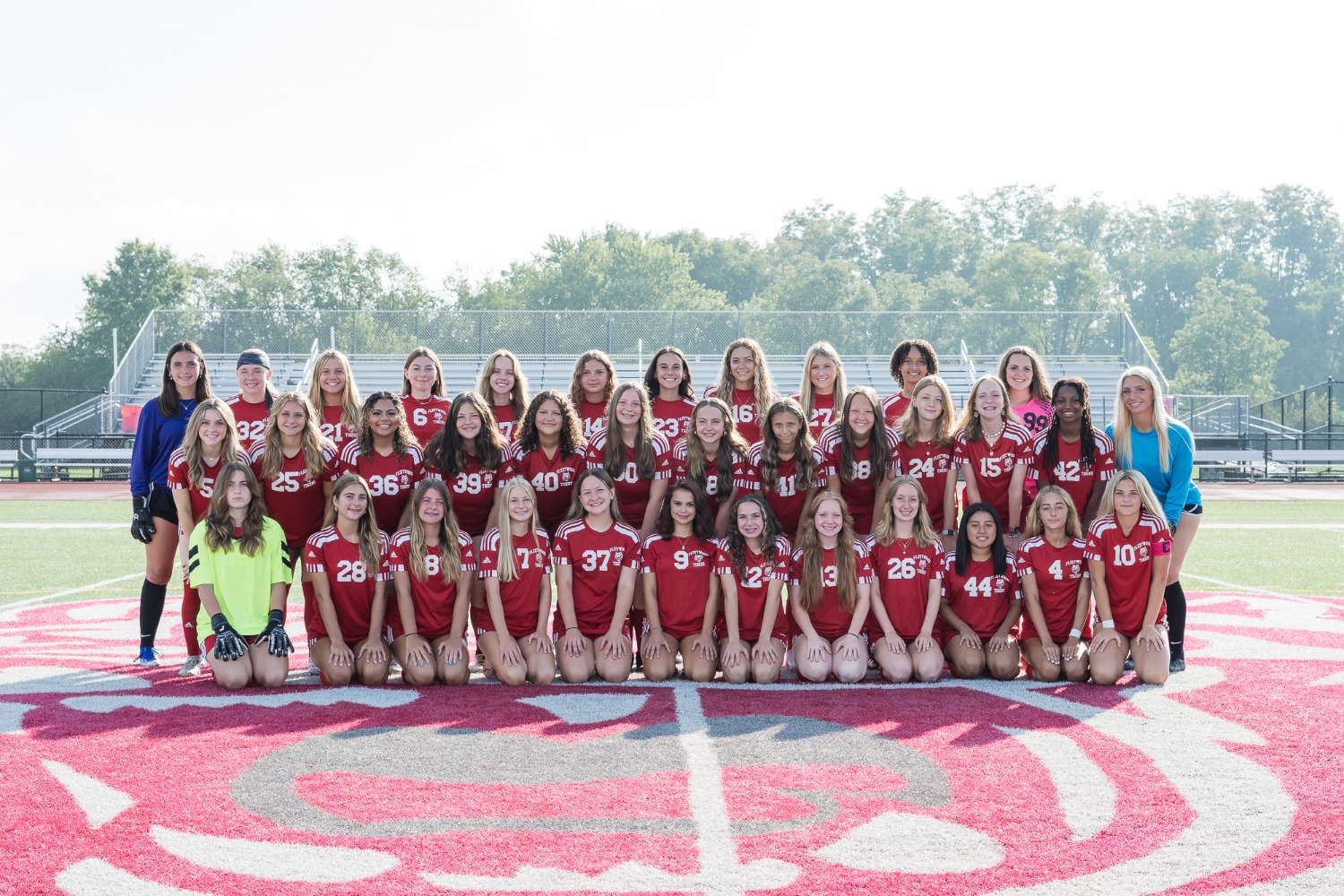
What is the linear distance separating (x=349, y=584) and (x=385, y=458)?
717mm

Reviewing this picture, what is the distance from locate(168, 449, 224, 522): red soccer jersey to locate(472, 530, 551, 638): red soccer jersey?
4.42 feet

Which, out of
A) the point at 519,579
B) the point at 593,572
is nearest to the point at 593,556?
the point at 593,572

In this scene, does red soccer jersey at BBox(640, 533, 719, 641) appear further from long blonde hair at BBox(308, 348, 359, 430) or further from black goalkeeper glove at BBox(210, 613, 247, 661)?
black goalkeeper glove at BBox(210, 613, 247, 661)

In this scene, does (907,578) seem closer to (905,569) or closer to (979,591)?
(905,569)

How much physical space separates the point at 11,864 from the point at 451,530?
2782mm

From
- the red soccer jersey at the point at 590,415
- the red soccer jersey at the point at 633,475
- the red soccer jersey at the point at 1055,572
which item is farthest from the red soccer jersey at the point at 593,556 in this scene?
the red soccer jersey at the point at 1055,572

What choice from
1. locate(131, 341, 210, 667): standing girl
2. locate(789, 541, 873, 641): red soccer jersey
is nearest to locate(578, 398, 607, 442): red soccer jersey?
locate(789, 541, 873, 641): red soccer jersey

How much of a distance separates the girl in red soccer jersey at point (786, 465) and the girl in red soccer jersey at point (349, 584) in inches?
78.8

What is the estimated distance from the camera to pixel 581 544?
5914 mm

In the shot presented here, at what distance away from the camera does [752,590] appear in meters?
5.91

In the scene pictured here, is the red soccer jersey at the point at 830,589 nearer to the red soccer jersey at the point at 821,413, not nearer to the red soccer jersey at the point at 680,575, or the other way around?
the red soccer jersey at the point at 680,575

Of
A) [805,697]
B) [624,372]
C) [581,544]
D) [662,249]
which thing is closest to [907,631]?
[805,697]

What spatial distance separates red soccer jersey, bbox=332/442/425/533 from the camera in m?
6.08

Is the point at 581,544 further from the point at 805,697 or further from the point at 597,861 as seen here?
the point at 597,861
